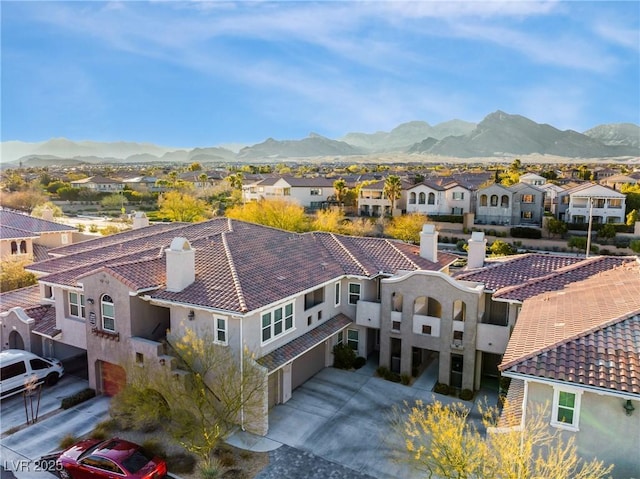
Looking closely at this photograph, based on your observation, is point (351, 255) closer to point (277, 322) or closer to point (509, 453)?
point (277, 322)

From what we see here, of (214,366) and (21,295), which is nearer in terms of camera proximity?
(214,366)

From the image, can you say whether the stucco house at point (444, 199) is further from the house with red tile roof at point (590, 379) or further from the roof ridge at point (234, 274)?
the house with red tile roof at point (590, 379)

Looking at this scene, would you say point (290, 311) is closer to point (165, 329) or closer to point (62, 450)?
point (165, 329)

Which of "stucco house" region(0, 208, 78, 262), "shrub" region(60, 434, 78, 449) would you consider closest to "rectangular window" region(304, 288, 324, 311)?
"shrub" region(60, 434, 78, 449)

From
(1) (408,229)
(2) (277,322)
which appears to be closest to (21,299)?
(2) (277,322)

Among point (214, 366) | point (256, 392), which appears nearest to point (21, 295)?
point (214, 366)

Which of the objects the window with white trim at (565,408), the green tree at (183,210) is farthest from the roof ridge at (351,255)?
the green tree at (183,210)
